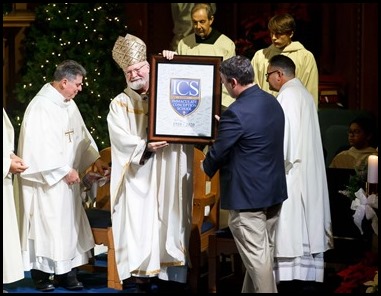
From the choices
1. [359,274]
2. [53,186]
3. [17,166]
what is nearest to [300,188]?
[359,274]

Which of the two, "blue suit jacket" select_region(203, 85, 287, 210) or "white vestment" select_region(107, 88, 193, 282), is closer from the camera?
"blue suit jacket" select_region(203, 85, 287, 210)

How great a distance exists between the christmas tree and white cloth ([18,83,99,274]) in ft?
7.18

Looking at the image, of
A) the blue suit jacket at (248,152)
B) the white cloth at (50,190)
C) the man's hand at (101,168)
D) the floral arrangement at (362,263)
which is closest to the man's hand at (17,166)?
the white cloth at (50,190)

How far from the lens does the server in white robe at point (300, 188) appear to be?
8.70 metres

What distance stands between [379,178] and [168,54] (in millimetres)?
1650

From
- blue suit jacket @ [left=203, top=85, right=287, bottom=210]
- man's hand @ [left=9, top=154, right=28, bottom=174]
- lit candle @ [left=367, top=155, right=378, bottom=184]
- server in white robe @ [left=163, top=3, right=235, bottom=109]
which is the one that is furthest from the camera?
server in white robe @ [left=163, top=3, right=235, bottom=109]

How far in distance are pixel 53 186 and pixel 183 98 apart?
123 centimetres

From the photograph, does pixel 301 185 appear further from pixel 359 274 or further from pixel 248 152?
pixel 248 152

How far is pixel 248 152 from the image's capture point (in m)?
7.84

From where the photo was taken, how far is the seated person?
10094mm

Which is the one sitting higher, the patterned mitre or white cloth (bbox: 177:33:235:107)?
white cloth (bbox: 177:33:235:107)

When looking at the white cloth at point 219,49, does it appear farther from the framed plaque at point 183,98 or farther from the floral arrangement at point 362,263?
the floral arrangement at point 362,263

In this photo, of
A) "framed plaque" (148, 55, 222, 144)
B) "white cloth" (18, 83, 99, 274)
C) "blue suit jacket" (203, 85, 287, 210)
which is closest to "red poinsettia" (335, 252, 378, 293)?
"blue suit jacket" (203, 85, 287, 210)

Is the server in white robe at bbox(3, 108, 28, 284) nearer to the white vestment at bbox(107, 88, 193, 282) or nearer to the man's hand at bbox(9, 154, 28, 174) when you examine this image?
the man's hand at bbox(9, 154, 28, 174)
